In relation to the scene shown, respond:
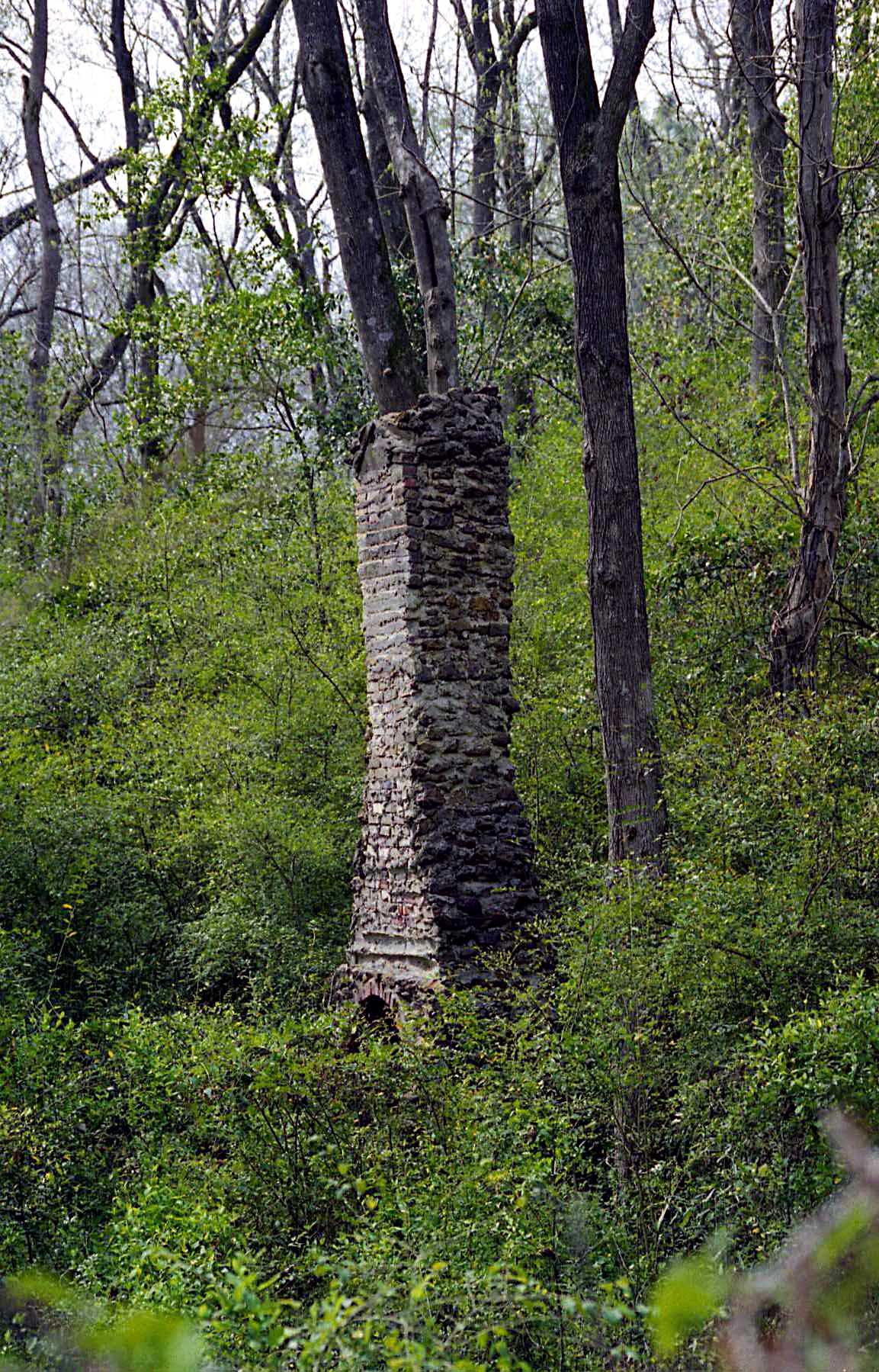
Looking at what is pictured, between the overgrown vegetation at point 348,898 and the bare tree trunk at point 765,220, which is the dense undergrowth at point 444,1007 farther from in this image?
the bare tree trunk at point 765,220

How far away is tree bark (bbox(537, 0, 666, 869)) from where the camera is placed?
8.67 metres

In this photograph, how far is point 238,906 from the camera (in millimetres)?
10180

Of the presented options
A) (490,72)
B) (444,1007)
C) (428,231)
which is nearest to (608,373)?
(428,231)

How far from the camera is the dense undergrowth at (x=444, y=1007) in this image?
487 centimetres

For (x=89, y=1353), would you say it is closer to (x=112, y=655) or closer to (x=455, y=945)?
(x=455, y=945)

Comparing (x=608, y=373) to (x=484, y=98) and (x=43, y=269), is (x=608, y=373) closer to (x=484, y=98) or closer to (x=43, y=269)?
(x=484, y=98)

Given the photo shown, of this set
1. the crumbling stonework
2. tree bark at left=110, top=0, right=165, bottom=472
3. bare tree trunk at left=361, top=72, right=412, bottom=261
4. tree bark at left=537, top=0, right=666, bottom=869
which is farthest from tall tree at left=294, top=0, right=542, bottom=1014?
tree bark at left=110, top=0, right=165, bottom=472

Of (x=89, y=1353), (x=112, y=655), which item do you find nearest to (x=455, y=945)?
(x=89, y=1353)

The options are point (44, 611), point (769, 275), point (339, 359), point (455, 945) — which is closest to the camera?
point (455, 945)

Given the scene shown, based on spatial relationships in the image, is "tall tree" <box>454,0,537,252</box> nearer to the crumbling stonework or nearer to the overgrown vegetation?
the overgrown vegetation

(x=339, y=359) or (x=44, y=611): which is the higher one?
(x=339, y=359)

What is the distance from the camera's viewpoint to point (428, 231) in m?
11.1

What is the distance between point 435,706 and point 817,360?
12.2 feet

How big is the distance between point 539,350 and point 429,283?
6.34m
